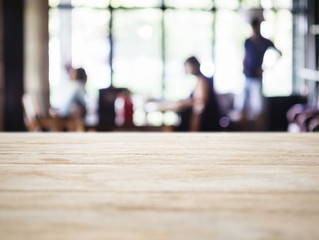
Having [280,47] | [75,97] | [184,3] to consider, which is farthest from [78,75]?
[280,47]

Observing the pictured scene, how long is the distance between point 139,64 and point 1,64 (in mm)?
3032

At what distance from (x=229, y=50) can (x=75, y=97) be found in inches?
178

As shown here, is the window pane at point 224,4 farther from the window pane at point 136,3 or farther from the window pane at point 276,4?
the window pane at point 136,3

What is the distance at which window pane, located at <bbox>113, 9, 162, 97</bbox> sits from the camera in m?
8.70

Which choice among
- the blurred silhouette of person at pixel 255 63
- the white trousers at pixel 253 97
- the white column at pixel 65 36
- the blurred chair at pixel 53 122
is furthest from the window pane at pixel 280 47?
the blurred chair at pixel 53 122

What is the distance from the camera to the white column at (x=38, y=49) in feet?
24.3

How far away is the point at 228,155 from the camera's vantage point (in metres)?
0.90

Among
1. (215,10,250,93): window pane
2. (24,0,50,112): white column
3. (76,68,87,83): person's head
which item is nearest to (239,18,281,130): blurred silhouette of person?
(76,68,87,83): person's head

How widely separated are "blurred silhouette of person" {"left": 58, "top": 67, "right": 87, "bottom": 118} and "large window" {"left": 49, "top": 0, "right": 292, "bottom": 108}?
3.51 metres

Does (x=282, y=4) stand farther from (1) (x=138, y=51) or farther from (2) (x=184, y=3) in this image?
(1) (x=138, y=51)

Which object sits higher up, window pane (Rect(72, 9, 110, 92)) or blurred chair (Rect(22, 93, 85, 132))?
window pane (Rect(72, 9, 110, 92))

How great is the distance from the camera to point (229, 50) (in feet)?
29.1

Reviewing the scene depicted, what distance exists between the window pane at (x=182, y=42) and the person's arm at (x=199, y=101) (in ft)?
13.1

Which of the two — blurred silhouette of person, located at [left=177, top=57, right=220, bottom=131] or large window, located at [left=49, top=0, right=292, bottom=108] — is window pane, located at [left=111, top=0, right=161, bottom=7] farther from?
blurred silhouette of person, located at [left=177, top=57, right=220, bottom=131]
